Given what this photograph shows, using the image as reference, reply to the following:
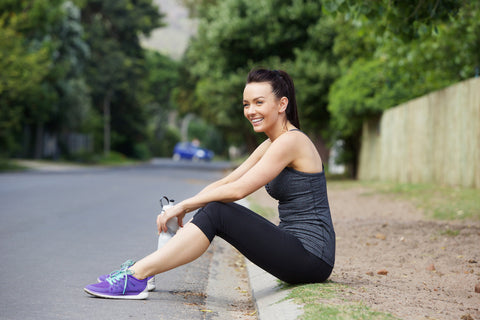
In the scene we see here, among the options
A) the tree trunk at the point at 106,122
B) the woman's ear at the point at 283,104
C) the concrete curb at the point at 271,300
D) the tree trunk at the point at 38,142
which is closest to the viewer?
the concrete curb at the point at 271,300

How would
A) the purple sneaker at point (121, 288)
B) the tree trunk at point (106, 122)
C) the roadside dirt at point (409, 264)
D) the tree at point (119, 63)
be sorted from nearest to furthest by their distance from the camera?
the roadside dirt at point (409, 264) < the purple sneaker at point (121, 288) < the tree at point (119, 63) < the tree trunk at point (106, 122)

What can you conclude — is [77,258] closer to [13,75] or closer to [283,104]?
[283,104]

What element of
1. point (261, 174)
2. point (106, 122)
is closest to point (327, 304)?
point (261, 174)

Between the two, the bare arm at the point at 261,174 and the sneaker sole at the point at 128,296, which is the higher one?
the bare arm at the point at 261,174

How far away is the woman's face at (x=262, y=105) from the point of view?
14.2 feet

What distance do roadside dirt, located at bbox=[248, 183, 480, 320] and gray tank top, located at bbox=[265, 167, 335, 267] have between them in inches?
14.1

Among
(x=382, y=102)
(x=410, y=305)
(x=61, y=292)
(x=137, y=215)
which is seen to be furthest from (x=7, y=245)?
(x=382, y=102)

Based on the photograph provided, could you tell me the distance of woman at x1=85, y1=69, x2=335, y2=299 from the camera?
4156 mm

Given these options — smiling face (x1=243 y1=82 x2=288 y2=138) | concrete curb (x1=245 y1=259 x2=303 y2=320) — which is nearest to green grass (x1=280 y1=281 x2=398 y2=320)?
concrete curb (x1=245 y1=259 x2=303 y2=320)

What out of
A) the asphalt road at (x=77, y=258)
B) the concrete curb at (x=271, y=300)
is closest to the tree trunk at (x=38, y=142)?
the asphalt road at (x=77, y=258)

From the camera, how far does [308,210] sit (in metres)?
4.25

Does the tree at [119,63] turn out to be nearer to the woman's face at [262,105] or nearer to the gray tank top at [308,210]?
the woman's face at [262,105]

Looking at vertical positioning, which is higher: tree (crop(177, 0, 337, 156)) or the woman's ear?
tree (crop(177, 0, 337, 156))

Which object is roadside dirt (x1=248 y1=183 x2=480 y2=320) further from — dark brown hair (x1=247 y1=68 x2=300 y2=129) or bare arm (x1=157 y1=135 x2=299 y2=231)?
dark brown hair (x1=247 y1=68 x2=300 y2=129)
